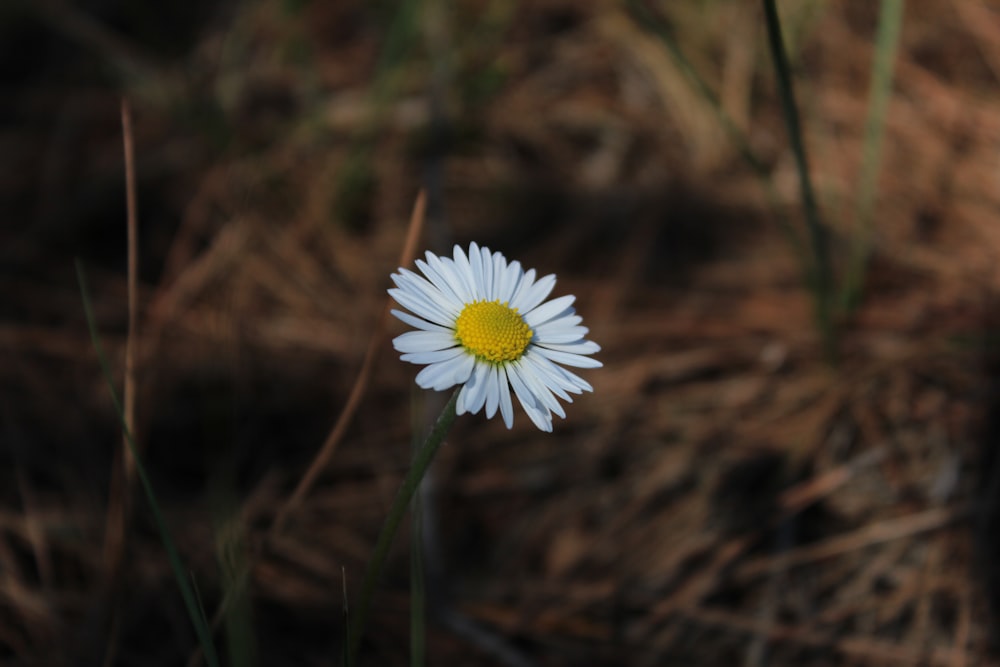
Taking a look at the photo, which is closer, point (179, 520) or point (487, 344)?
point (487, 344)

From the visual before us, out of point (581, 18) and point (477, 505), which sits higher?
point (581, 18)

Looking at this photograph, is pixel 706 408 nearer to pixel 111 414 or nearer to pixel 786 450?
pixel 786 450

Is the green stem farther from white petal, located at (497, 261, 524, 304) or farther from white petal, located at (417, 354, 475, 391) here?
white petal, located at (497, 261, 524, 304)

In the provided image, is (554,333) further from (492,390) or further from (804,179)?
(804,179)

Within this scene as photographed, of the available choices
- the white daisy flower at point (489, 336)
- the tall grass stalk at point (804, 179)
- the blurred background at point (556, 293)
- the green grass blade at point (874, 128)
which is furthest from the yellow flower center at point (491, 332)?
the green grass blade at point (874, 128)

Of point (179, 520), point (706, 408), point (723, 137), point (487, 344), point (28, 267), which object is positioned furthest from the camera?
point (723, 137)

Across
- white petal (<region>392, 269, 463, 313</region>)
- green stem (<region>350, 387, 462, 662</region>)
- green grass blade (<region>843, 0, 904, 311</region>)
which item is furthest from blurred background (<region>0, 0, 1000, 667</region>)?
white petal (<region>392, 269, 463, 313</region>)

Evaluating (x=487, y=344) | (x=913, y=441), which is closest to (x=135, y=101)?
(x=487, y=344)
